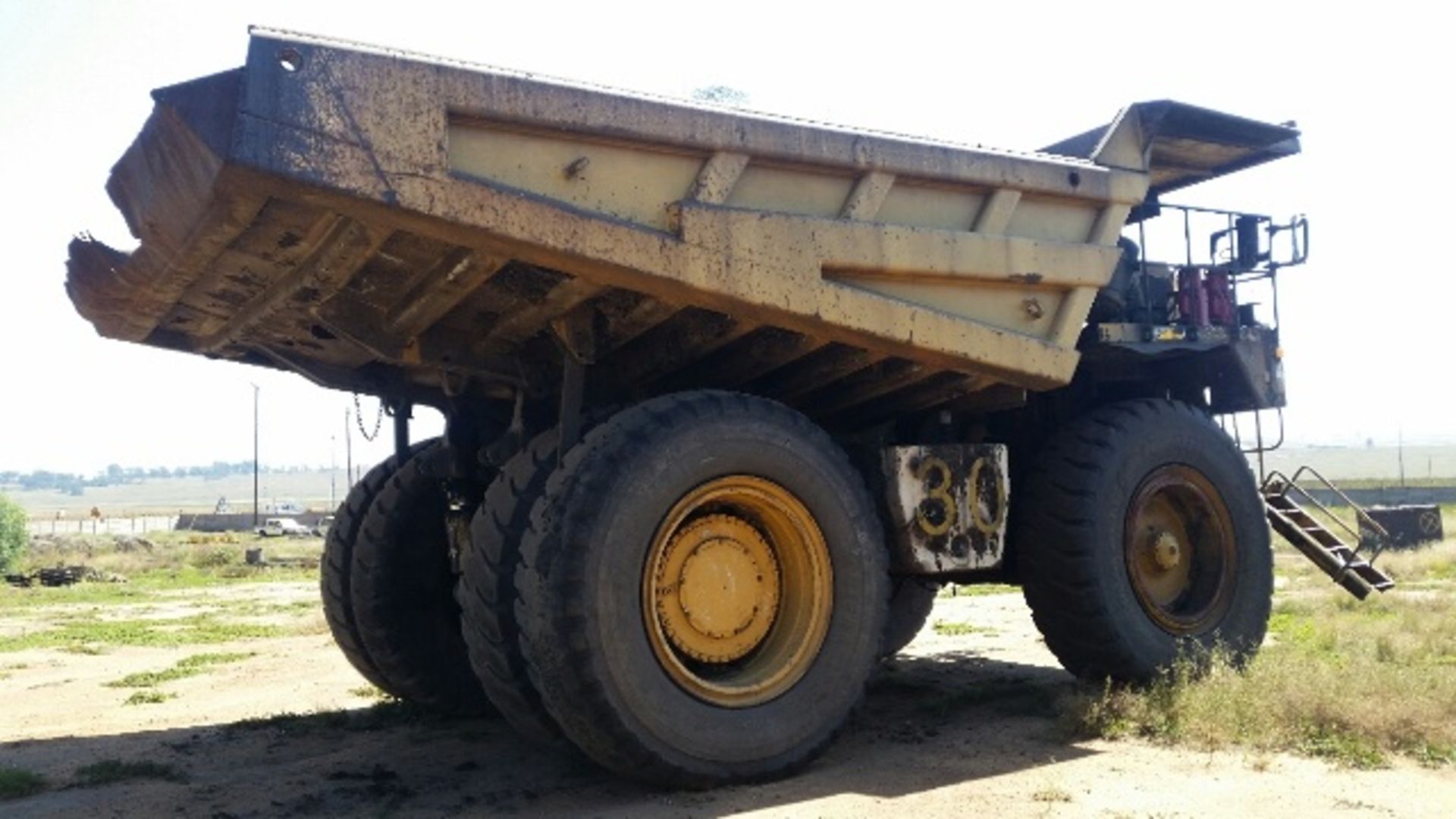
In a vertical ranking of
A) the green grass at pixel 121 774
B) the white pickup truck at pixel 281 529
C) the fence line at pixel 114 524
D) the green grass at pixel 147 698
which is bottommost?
the fence line at pixel 114 524

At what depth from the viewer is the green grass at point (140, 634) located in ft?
43.0

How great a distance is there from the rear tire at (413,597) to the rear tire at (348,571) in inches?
3.5

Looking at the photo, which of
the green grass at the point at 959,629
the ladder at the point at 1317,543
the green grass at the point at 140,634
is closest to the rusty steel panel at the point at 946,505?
the ladder at the point at 1317,543

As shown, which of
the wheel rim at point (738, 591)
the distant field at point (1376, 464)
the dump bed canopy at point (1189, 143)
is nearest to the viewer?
the wheel rim at point (738, 591)

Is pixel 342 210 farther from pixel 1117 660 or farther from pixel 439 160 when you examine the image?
pixel 1117 660

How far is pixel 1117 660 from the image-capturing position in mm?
6230

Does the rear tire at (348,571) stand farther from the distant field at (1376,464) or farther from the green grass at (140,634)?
the distant field at (1376,464)

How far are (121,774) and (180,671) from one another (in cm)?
481

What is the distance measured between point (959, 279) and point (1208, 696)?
2209mm

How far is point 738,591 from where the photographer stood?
5133mm

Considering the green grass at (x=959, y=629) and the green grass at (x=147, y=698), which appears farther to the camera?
the green grass at (x=959, y=629)

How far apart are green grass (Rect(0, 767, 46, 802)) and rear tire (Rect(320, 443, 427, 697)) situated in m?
1.68

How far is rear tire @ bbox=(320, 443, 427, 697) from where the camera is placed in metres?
6.71

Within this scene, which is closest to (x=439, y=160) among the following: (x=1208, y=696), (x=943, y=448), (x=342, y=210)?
(x=342, y=210)
